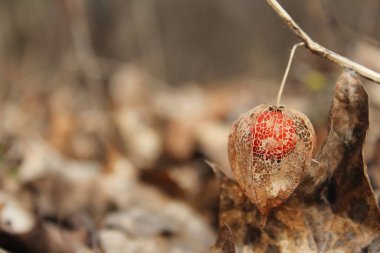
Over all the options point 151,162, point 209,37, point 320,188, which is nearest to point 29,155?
point 151,162

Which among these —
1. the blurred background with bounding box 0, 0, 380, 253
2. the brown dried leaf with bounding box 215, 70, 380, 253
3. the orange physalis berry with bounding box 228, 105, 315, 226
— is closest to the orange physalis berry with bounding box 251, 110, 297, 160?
the orange physalis berry with bounding box 228, 105, 315, 226

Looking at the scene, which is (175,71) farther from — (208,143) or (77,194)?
(77,194)

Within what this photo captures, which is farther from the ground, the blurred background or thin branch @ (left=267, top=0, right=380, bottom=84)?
the blurred background

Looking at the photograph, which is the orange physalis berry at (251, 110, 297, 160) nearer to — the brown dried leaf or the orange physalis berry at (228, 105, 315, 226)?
the orange physalis berry at (228, 105, 315, 226)

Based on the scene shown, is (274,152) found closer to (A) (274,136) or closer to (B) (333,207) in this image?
(A) (274,136)

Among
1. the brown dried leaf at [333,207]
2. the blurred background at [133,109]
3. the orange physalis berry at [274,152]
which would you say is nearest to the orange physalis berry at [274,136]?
the orange physalis berry at [274,152]

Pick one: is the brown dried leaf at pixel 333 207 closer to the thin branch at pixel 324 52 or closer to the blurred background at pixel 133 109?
the thin branch at pixel 324 52
